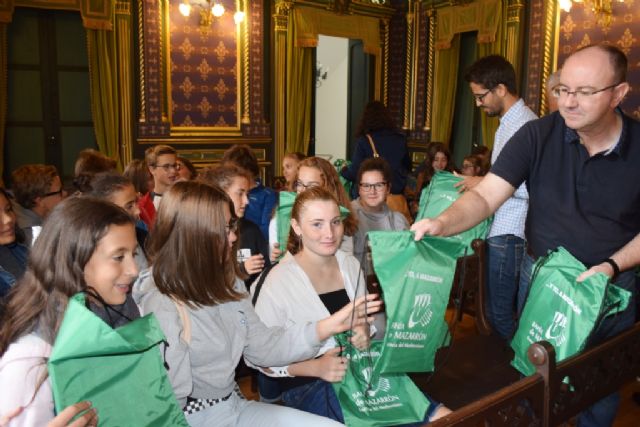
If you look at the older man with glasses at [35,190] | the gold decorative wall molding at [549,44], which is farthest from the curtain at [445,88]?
the older man with glasses at [35,190]

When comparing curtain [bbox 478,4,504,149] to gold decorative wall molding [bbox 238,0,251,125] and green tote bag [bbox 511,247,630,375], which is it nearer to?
gold decorative wall molding [bbox 238,0,251,125]

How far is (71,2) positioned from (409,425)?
6853 mm

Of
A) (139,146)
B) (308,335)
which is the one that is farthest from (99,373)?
(139,146)

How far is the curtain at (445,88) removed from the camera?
8078mm

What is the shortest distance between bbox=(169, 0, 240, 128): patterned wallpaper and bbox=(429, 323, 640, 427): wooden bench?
22.4 ft

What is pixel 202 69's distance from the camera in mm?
7645

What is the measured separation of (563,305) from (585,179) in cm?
48

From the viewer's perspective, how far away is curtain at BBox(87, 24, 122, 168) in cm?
694

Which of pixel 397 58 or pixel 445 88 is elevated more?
pixel 397 58

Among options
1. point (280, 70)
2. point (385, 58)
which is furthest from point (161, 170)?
point (385, 58)

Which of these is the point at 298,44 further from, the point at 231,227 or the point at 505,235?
the point at 231,227

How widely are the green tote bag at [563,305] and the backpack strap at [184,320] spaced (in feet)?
3.11

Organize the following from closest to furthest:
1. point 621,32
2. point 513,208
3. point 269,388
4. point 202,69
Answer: point 269,388, point 513,208, point 621,32, point 202,69

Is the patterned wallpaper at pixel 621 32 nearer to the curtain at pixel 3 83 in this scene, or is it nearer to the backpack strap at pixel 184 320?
the backpack strap at pixel 184 320
